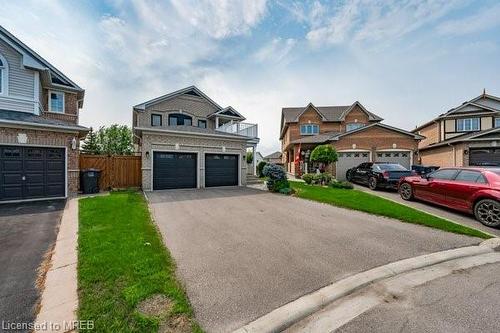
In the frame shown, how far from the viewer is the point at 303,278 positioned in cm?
360

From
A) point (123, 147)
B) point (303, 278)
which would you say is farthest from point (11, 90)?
point (123, 147)

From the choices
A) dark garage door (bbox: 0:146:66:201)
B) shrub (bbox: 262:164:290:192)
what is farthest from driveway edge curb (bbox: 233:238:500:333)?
dark garage door (bbox: 0:146:66:201)

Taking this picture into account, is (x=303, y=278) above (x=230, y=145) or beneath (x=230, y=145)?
beneath

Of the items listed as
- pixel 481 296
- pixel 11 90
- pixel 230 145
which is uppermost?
pixel 11 90

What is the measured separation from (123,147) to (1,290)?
39299mm

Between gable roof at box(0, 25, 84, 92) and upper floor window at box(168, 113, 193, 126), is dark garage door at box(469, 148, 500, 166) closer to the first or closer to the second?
upper floor window at box(168, 113, 193, 126)

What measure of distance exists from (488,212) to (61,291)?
9.94 metres

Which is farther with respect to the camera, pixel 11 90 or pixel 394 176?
pixel 394 176

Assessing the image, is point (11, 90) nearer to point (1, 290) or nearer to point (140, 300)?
point (1, 290)

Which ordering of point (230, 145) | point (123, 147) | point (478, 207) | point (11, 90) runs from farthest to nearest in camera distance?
point (123, 147)
point (230, 145)
point (11, 90)
point (478, 207)

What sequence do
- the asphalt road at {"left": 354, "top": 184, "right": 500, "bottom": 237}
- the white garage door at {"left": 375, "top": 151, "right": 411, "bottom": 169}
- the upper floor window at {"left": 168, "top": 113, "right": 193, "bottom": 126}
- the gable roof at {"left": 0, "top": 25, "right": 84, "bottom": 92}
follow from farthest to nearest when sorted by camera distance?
the white garage door at {"left": 375, "top": 151, "right": 411, "bottom": 169}, the upper floor window at {"left": 168, "top": 113, "right": 193, "bottom": 126}, the gable roof at {"left": 0, "top": 25, "right": 84, "bottom": 92}, the asphalt road at {"left": 354, "top": 184, "right": 500, "bottom": 237}

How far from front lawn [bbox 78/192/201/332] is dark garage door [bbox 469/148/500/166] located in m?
22.7

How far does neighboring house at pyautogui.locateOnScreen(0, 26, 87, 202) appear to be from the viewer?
9234 millimetres

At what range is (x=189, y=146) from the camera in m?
13.8
